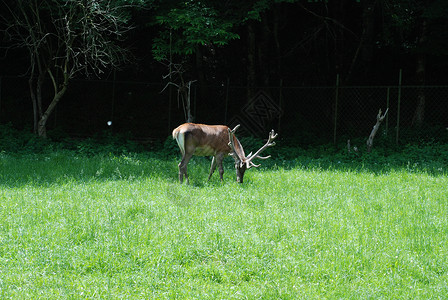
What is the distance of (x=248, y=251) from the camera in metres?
4.97

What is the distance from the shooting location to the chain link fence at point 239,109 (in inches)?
648

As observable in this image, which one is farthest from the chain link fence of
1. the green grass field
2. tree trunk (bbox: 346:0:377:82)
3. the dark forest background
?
the green grass field

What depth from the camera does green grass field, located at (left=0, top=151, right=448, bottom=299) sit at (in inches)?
167

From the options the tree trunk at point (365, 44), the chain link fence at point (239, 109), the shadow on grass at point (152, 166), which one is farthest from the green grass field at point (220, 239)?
the tree trunk at point (365, 44)

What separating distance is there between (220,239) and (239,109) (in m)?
12.9

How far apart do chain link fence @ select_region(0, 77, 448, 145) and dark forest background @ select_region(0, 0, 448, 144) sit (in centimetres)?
4

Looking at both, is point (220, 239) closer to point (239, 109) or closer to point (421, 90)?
point (421, 90)

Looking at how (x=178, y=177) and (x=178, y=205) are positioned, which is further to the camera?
(x=178, y=177)

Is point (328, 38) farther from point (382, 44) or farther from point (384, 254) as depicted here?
point (384, 254)

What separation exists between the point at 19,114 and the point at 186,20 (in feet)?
25.3

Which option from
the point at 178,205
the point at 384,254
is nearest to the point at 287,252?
the point at 384,254

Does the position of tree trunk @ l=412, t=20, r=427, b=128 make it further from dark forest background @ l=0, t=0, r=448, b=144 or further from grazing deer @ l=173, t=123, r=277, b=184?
grazing deer @ l=173, t=123, r=277, b=184

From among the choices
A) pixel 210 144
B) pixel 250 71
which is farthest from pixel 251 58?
pixel 210 144

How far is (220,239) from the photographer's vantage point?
5258mm
